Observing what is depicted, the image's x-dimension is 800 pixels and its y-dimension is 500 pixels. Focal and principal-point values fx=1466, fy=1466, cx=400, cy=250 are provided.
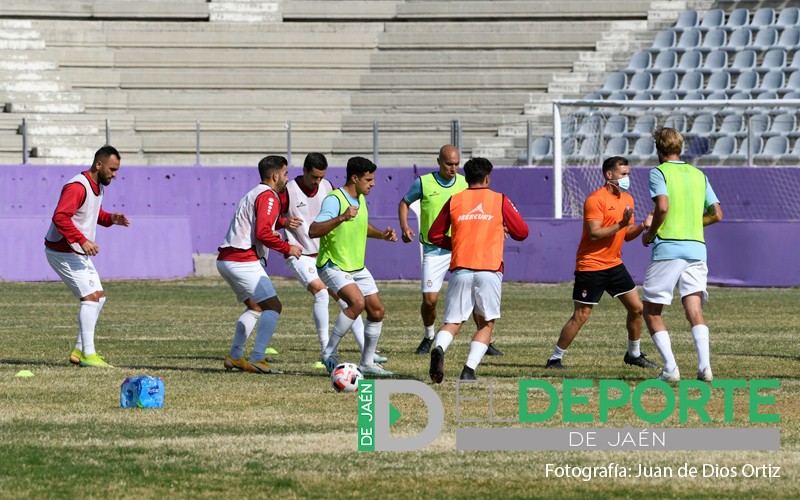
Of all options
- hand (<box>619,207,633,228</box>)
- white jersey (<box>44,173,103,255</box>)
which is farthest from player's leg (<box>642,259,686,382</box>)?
white jersey (<box>44,173,103,255</box>)

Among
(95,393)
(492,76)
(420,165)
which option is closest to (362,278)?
(95,393)

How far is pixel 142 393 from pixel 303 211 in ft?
12.1

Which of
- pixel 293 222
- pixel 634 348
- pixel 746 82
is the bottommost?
pixel 634 348

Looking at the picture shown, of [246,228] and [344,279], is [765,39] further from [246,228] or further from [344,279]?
[246,228]

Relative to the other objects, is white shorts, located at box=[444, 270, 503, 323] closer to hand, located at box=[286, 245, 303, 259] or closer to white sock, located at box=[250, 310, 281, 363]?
hand, located at box=[286, 245, 303, 259]

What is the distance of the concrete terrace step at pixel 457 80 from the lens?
36.0 meters

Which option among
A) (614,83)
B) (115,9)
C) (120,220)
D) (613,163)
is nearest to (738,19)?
(614,83)

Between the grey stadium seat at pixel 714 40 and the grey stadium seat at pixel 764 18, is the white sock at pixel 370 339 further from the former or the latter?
the grey stadium seat at pixel 764 18

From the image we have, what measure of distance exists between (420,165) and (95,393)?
22608 millimetres

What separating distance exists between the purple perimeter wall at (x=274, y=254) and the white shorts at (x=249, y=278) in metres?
13.7

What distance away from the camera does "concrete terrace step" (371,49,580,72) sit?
36.4 m

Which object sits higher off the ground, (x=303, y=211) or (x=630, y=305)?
(x=303, y=211)

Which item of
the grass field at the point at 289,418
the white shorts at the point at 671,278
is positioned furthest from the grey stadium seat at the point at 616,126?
the white shorts at the point at 671,278

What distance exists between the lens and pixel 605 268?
1338 centimetres
